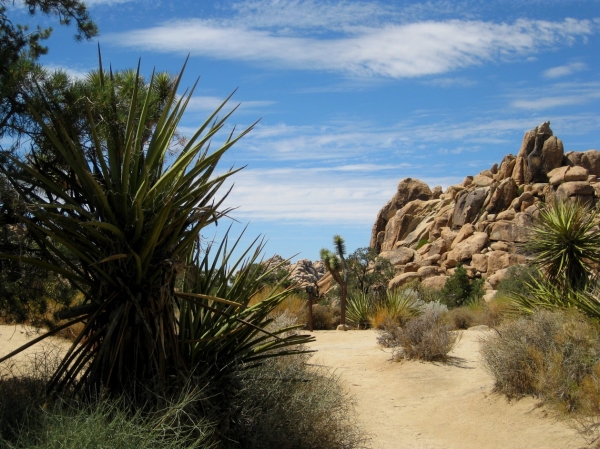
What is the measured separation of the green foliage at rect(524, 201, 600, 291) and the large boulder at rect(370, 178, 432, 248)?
62073 mm

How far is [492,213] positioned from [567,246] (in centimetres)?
4438

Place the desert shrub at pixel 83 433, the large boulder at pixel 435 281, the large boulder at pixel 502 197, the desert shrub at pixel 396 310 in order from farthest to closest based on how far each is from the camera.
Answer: the large boulder at pixel 502 197, the large boulder at pixel 435 281, the desert shrub at pixel 396 310, the desert shrub at pixel 83 433

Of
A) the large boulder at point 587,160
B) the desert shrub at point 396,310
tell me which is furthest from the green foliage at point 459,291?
the large boulder at point 587,160

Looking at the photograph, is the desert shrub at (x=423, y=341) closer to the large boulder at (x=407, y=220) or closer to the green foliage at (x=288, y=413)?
the green foliage at (x=288, y=413)

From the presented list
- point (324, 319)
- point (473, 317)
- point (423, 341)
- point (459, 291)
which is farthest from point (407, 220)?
point (423, 341)

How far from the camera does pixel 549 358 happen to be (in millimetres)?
9805

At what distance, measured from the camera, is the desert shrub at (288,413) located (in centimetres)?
613

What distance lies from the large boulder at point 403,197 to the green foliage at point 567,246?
62.1 metres

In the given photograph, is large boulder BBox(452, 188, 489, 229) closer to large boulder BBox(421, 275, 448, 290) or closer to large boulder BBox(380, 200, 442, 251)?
large boulder BBox(380, 200, 442, 251)

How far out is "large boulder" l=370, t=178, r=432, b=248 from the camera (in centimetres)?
7844

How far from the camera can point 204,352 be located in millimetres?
6070

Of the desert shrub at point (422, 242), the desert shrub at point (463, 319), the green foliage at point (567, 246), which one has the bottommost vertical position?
the desert shrub at point (463, 319)

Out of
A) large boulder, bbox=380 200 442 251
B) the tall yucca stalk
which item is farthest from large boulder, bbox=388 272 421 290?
the tall yucca stalk

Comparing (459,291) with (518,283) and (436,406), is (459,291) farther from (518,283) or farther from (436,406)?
(436,406)
